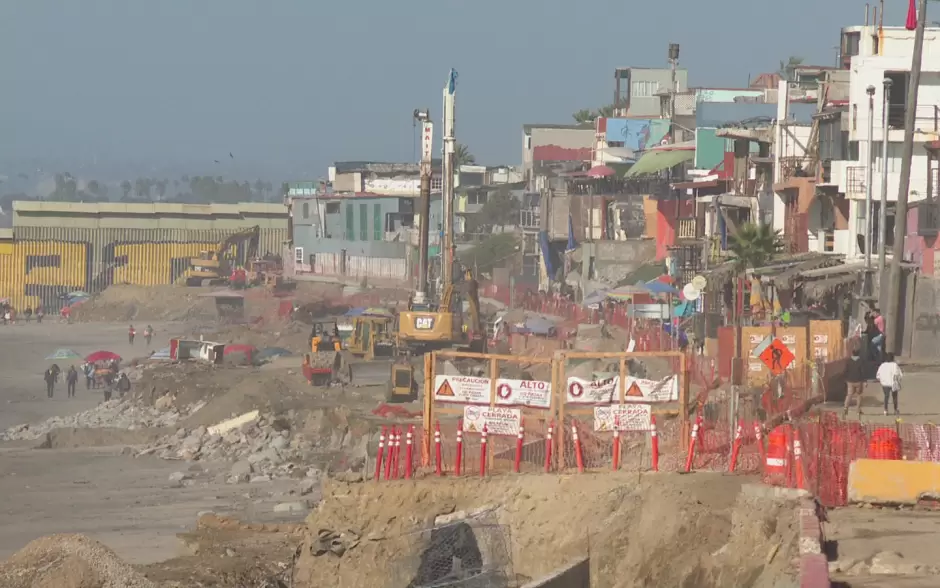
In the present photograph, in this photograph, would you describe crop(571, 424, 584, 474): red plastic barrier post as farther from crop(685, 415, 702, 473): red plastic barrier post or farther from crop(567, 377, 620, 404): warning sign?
crop(685, 415, 702, 473): red plastic barrier post

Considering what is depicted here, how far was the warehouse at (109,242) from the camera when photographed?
10975cm

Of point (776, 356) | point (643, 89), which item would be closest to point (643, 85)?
point (643, 89)

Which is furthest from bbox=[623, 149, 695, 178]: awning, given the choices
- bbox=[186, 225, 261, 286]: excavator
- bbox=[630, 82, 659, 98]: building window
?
bbox=[186, 225, 261, 286]: excavator

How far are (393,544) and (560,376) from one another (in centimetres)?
309

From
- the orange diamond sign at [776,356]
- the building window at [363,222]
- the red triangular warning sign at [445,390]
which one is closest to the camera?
the red triangular warning sign at [445,390]

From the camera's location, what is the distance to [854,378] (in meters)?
28.8

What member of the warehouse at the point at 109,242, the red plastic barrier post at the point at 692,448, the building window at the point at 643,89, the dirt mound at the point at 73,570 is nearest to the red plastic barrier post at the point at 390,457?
the dirt mound at the point at 73,570

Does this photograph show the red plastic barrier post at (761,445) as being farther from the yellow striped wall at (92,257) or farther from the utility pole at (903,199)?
the yellow striped wall at (92,257)

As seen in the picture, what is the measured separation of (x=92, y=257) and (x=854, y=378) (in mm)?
92233

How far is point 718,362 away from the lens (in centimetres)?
3247

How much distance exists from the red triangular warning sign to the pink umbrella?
53889mm

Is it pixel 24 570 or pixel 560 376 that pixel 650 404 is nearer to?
pixel 560 376

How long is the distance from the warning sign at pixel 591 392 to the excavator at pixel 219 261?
84.9 metres

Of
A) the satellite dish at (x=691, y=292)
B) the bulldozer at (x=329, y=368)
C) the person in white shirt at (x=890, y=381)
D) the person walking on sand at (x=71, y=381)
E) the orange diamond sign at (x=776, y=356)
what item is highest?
the satellite dish at (x=691, y=292)
